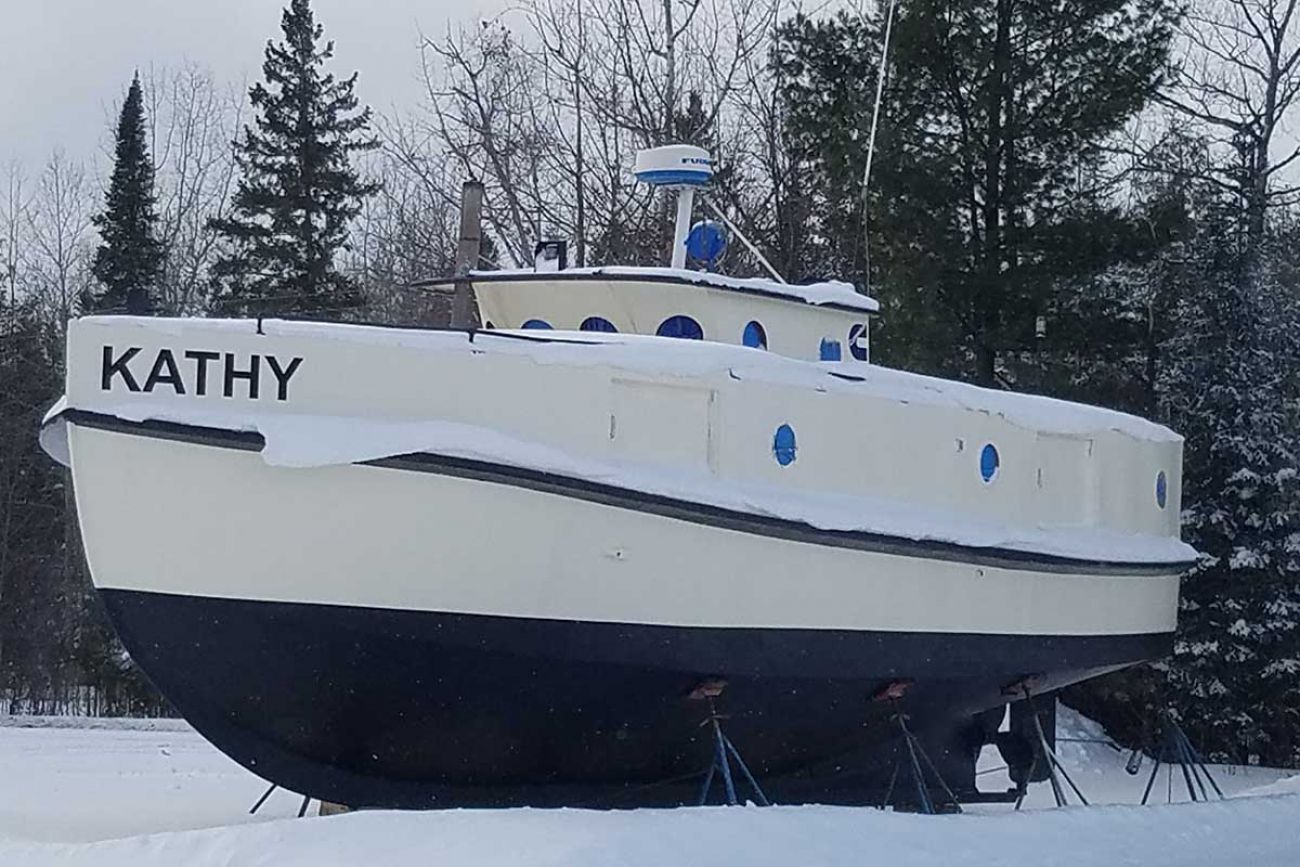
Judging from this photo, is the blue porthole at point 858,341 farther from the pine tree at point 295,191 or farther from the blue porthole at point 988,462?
the pine tree at point 295,191

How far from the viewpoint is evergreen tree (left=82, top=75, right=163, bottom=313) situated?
30109 millimetres

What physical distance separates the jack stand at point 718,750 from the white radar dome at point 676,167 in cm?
340

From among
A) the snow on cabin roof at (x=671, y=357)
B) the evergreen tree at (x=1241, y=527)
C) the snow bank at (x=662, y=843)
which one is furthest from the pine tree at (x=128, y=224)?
the snow bank at (x=662, y=843)

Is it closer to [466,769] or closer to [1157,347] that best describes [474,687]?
[466,769]

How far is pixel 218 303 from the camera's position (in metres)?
26.8

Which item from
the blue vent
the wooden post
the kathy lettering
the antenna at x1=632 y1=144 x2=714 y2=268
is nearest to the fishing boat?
the kathy lettering

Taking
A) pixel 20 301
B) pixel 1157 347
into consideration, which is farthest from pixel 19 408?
pixel 1157 347

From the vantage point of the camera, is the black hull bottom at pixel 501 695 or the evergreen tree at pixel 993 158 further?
the evergreen tree at pixel 993 158

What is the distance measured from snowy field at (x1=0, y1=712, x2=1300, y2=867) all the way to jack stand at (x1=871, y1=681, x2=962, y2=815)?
650 mm

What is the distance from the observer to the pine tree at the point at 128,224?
3011cm

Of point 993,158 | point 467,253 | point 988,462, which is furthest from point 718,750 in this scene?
point 993,158

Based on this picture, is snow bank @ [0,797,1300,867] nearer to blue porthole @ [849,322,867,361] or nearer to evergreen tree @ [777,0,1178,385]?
blue porthole @ [849,322,867,361]

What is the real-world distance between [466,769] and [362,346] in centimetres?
211

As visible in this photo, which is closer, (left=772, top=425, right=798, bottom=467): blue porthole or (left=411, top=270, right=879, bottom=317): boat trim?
(left=772, top=425, right=798, bottom=467): blue porthole
